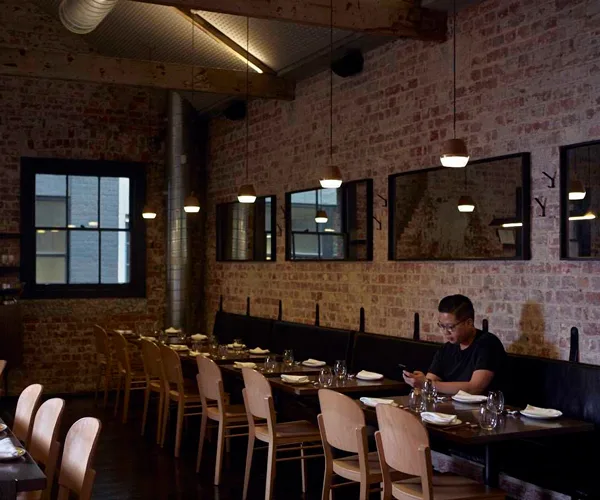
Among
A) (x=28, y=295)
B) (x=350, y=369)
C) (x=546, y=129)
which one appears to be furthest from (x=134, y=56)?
(x=546, y=129)

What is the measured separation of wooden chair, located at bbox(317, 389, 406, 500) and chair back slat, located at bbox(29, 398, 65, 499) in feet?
5.09

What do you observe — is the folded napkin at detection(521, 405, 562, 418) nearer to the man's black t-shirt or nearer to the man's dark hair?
the man's black t-shirt

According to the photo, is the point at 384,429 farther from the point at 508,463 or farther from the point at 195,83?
the point at 195,83

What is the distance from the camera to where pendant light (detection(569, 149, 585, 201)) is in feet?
18.9

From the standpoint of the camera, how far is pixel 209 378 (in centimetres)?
688

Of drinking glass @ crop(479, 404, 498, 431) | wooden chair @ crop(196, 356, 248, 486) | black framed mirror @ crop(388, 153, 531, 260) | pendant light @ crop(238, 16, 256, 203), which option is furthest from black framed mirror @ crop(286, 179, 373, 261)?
drinking glass @ crop(479, 404, 498, 431)

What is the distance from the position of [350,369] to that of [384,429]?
338 centimetres

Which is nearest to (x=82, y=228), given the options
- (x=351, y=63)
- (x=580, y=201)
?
(x=351, y=63)

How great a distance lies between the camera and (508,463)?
5516mm

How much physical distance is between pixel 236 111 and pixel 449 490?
24.1 ft

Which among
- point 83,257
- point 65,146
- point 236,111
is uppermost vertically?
point 236,111

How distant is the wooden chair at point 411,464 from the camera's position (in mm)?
4258

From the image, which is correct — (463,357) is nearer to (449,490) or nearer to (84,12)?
(449,490)

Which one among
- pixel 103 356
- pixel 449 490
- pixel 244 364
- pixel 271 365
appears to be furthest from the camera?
pixel 103 356
